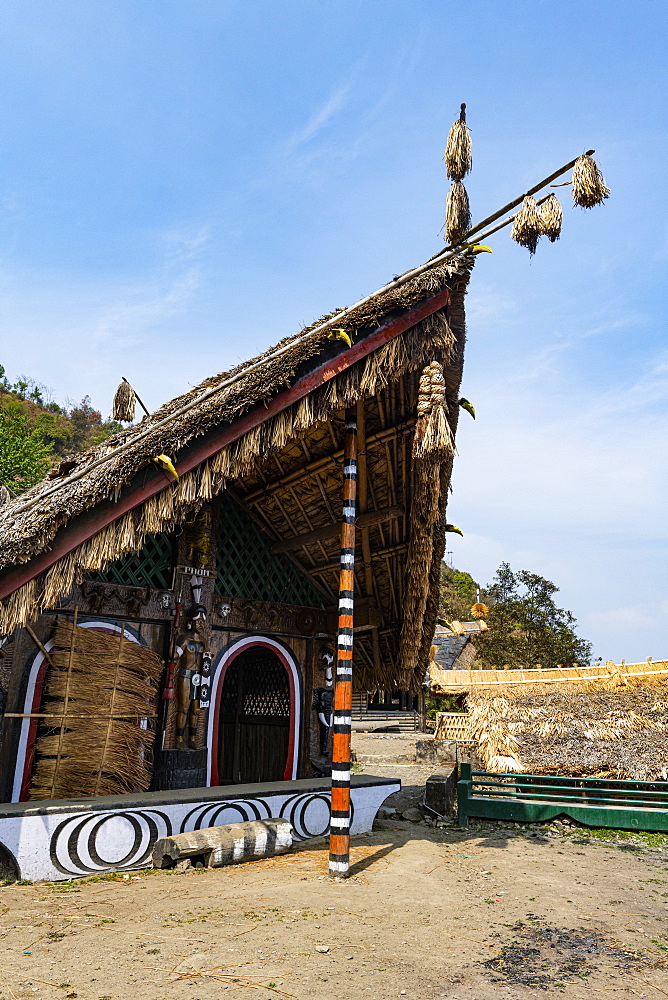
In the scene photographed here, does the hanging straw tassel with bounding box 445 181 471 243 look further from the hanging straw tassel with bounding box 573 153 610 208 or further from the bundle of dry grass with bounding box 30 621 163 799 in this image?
the bundle of dry grass with bounding box 30 621 163 799

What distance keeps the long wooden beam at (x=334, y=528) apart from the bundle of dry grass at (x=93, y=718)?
225 cm

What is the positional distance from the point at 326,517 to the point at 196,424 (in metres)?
2.94

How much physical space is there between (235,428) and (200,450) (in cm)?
37

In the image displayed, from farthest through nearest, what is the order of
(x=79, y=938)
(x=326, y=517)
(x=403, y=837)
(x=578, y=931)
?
1. (x=326, y=517)
2. (x=403, y=837)
3. (x=578, y=931)
4. (x=79, y=938)

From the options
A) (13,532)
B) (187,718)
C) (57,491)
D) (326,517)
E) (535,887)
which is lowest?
(535,887)

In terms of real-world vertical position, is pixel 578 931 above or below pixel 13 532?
below

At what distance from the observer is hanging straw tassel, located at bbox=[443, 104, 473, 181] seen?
5.86 meters

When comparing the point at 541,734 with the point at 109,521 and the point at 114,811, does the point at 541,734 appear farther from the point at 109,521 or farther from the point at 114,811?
the point at 109,521

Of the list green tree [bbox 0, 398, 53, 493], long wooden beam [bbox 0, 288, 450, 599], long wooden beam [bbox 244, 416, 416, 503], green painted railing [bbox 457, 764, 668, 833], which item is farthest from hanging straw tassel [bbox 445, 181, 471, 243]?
green tree [bbox 0, 398, 53, 493]

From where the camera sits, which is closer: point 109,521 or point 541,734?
point 109,521

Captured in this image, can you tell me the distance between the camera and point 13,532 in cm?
502

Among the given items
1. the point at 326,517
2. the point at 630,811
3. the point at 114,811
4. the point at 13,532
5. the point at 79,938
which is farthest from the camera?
the point at 630,811

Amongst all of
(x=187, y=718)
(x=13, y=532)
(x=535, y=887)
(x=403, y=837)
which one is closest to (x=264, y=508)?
(x=187, y=718)

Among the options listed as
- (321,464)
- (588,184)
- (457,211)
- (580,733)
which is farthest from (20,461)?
(588,184)
